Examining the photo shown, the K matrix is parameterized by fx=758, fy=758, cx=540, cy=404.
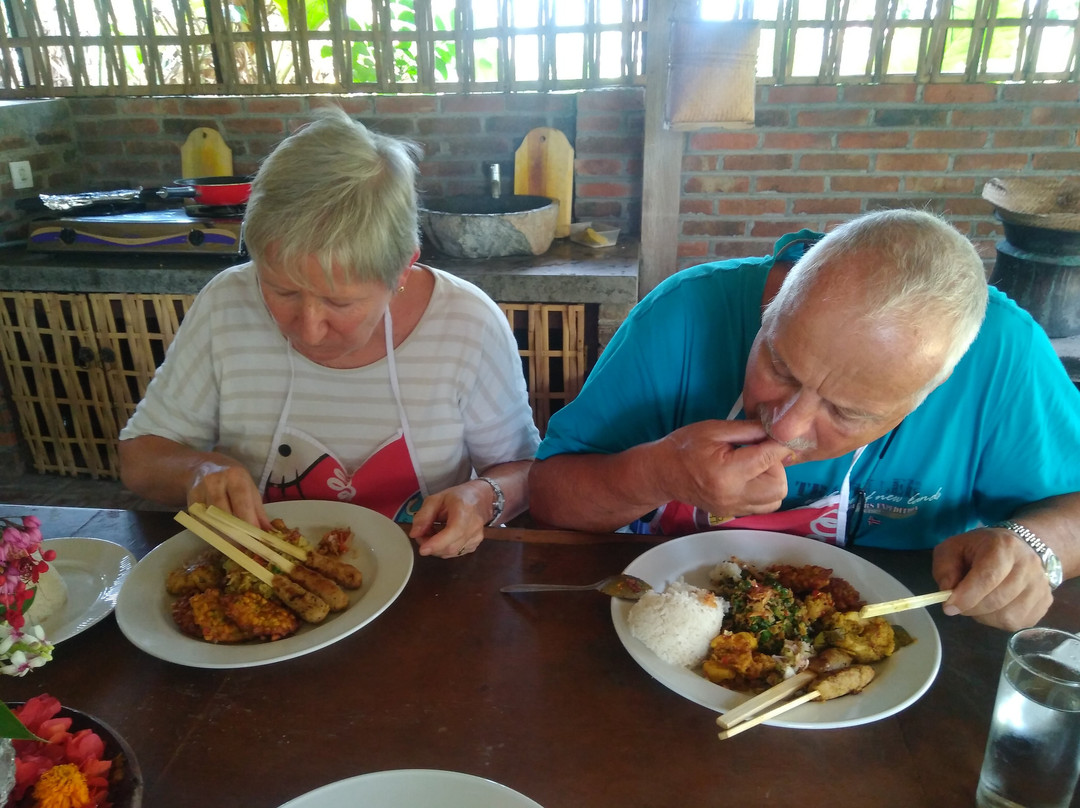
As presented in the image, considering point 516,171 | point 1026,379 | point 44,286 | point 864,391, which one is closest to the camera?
point 864,391

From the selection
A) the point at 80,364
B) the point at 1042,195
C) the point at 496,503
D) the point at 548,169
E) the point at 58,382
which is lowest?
the point at 58,382

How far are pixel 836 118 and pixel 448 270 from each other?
5.50 feet

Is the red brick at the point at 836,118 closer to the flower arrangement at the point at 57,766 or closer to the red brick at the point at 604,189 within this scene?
the red brick at the point at 604,189

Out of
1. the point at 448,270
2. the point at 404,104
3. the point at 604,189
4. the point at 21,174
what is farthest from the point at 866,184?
the point at 21,174

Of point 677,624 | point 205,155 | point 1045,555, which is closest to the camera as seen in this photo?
point 677,624

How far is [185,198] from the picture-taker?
300 cm

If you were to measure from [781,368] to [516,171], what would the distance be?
89.7 inches

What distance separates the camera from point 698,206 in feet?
10.4

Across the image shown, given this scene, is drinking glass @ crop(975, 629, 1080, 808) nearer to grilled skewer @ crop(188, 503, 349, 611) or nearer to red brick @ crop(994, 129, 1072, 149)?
grilled skewer @ crop(188, 503, 349, 611)

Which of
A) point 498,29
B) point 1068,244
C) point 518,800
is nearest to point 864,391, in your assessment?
point 518,800

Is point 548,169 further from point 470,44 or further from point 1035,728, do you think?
point 1035,728

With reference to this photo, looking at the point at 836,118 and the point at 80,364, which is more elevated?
the point at 836,118

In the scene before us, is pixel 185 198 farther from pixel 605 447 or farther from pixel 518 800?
pixel 518 800

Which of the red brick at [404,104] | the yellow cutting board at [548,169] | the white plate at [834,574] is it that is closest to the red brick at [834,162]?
the yellow cutting board at [548,169]
